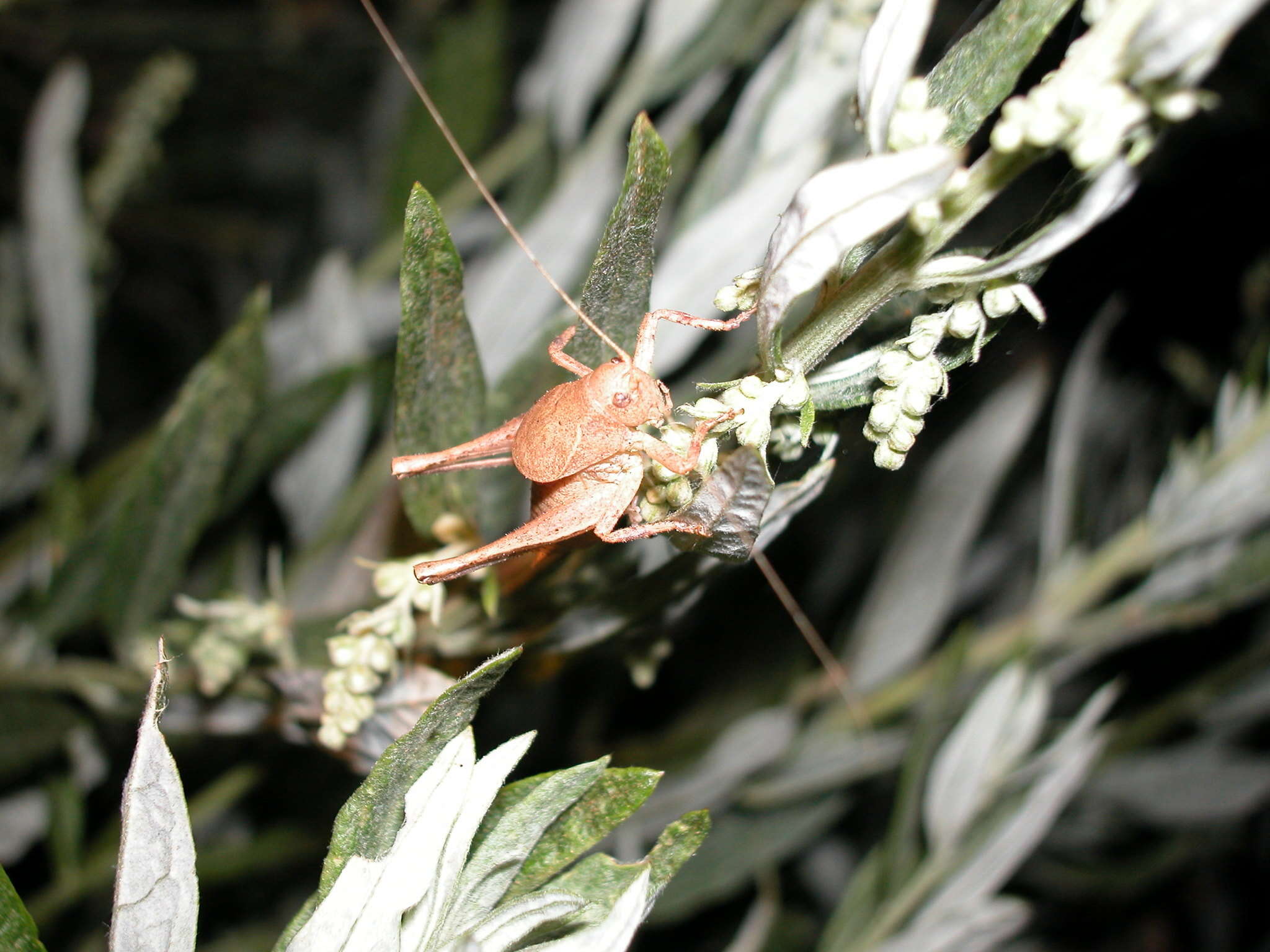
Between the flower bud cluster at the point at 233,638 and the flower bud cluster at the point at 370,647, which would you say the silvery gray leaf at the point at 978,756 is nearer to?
the flower bud cluster at the point at 370,647

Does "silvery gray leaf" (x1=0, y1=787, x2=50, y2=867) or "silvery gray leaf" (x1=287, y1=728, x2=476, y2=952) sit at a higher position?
"silvery gray leaf" (x1=0, y1=787, x2=50, y2=867)

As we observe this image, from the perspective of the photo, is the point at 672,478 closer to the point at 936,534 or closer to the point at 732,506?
the point at 732,506

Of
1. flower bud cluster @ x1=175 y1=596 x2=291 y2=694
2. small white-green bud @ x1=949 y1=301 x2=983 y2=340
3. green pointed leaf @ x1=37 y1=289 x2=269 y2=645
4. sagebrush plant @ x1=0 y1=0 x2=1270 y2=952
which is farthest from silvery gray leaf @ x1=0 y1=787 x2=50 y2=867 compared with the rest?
small white-green bud @ x1=949 y1=301 x2=983 y2=340

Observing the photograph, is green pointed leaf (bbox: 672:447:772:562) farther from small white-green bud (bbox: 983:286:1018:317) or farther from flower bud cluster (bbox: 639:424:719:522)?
small white-green bud (bbox: 983:286:1018:317)

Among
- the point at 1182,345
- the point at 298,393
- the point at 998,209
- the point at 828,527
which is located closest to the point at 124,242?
the point at 298,393

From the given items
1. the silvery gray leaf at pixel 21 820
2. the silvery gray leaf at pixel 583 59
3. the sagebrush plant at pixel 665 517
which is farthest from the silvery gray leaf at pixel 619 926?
the silvery gray leaf at pixel 583 59
